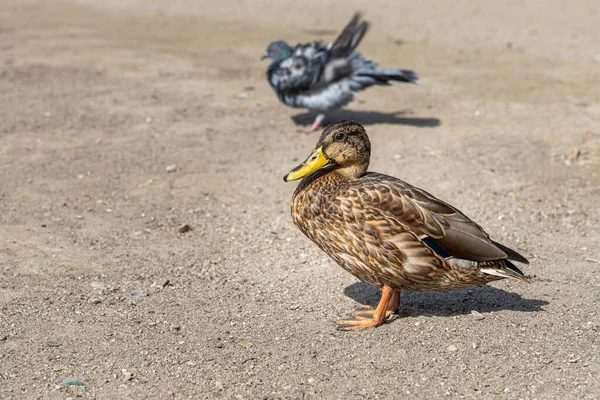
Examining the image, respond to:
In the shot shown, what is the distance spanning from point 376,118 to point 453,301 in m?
5.19

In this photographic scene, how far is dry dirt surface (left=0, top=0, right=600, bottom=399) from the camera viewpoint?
501 cm

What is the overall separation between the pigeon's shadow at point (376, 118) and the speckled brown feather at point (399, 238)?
199 inches

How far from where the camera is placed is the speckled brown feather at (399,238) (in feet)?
17.2

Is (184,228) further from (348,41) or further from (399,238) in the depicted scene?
(348,41)

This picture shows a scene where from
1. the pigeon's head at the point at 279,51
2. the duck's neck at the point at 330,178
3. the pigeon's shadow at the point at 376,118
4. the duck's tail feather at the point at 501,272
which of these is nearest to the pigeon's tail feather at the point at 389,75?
the pigeon's shadow at the point at 376,118

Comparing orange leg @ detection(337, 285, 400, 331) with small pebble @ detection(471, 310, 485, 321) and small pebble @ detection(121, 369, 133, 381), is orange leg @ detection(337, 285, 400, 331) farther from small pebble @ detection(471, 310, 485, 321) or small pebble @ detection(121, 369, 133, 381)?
small pebble @ detection(121, 369, 133, 381)

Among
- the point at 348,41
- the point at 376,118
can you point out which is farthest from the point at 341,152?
the point at 376,118

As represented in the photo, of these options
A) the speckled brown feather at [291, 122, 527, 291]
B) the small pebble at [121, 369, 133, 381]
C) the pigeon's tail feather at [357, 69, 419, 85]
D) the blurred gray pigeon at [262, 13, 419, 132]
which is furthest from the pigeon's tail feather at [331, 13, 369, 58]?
the small pebble at [121, 369, 133, 381]

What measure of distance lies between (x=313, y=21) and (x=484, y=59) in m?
4.06

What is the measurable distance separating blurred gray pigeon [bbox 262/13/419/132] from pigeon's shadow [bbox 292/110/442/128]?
511mm

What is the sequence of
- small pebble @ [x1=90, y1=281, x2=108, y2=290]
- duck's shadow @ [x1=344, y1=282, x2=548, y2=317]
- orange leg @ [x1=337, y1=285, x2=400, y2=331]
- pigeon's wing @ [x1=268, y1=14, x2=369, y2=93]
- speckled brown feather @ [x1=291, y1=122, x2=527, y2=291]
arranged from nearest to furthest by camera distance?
speckled brown feather @ [x1=291, y1=122, x2=527, y2=291]
orange leg @ [x1=337, y1=285, x2=400, y2=331]
duck's shadow @ [x1=344, y1=282, x2=548, y2=317]
small pebble @ [x1=90, y1=281, x2=108, y2=290]
pigeon's wing @ [x1=268, y1=14, x2=369, y2=93]

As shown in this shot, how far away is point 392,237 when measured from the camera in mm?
5246

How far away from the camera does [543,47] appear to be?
544 inches

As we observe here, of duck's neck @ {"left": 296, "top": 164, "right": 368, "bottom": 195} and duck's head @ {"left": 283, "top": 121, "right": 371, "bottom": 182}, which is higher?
Result: duck's head @ {"left": 283, "top": 121, "right": 371, "bottom": 182}
